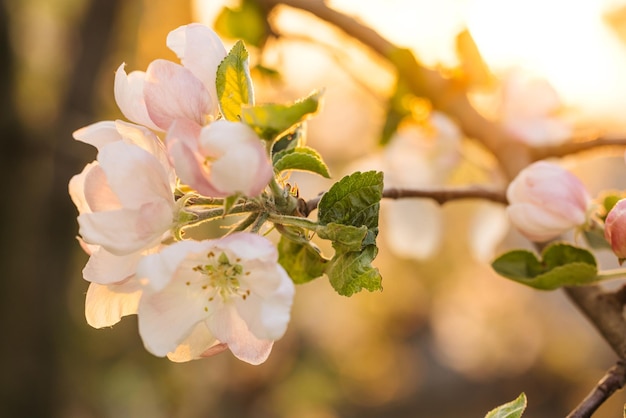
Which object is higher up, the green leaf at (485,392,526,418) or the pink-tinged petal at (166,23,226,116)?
the pink-tinged petal at (166,23,226,116)

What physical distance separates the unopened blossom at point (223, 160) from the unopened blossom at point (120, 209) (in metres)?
0.03

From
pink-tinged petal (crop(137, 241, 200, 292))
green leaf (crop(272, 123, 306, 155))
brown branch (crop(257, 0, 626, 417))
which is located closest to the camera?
pink-tinged petal (crop(137, 241, 200, 292))

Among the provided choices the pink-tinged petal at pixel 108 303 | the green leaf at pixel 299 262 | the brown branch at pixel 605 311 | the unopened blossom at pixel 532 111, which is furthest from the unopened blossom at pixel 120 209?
the unopened blossom at pixel 532 111

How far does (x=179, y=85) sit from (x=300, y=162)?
78 mm

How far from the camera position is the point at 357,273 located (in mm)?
369

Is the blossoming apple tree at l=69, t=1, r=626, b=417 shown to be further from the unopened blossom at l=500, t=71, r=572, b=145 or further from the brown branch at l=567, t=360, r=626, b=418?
the unopened blossom at l=500, t=71, r=572, b=145

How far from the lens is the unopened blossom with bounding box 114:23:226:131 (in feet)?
1.20

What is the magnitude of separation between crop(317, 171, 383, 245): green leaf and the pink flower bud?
5.9 inches

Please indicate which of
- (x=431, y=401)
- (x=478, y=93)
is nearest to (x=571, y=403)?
(x=431, y=401)

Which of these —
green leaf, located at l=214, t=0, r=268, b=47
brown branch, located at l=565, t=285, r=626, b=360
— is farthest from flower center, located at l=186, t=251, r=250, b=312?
green leaf, located at l=214, t=0, r=268, b=47

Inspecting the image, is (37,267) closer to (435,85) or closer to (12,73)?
(12,73)

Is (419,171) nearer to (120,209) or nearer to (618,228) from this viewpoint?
(618,228)

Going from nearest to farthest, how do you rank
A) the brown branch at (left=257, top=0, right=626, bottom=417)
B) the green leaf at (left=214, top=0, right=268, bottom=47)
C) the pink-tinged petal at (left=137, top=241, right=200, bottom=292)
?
1. the pink-tinged petal at (left=137, top=241, right=200, bottom=292)
2. the brown branch at (left=257, top=0, right=626, bottom=417)
3. the green leaf at (left=214, top=0, right=268, bottom=47)

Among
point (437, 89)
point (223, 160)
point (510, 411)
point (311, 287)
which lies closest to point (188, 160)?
point (223, 160)
